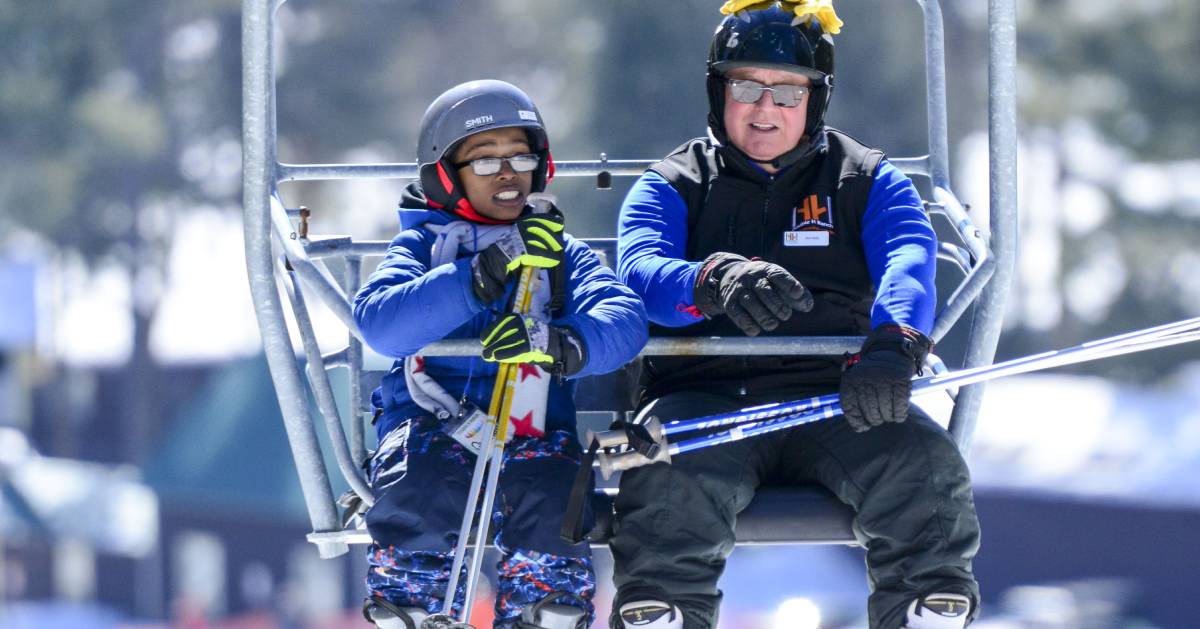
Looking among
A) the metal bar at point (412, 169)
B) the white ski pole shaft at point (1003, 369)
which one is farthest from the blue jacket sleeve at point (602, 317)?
the metal bar at point (412, 169)

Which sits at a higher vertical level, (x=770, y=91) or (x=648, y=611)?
(x=770, y=91)

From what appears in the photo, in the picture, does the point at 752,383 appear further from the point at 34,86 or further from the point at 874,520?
the point at 34,86

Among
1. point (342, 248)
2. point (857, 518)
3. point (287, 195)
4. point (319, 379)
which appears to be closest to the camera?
point (857, 518)

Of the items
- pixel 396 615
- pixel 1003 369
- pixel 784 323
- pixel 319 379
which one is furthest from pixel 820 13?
pixel 396 615

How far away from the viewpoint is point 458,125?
395 cm

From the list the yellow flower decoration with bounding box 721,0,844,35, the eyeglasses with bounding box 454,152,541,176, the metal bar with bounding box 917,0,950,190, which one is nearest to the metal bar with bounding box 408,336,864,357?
the eyeglasses with bounding box 454,152,541,176

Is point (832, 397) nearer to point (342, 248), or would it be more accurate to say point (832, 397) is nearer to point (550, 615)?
point (550, 615)

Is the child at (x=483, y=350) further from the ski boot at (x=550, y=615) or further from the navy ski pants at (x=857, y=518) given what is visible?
the navy ski pants at (x=857, y=518)

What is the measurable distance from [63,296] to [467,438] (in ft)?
99.9

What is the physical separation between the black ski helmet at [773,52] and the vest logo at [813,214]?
0.18 metres

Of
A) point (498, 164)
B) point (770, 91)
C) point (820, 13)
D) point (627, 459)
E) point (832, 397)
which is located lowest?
point (627, 459)

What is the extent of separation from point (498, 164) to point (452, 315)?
0.47 metres

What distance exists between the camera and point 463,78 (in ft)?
106

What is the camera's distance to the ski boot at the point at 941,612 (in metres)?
3.52
